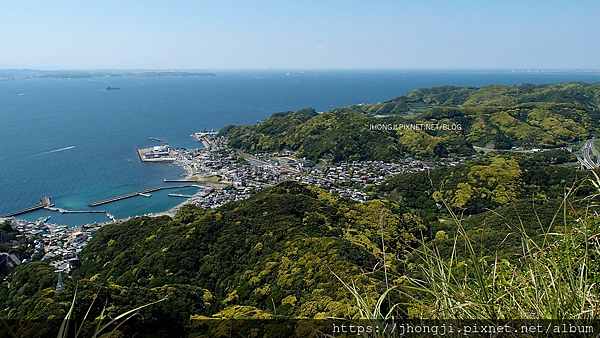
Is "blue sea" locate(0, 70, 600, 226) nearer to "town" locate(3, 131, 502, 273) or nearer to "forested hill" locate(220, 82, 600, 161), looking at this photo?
"town" locate(3, 131, 502, 273)

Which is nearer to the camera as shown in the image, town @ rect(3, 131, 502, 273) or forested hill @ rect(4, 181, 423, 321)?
forested hill @ rect(4, 181, 423, 321)

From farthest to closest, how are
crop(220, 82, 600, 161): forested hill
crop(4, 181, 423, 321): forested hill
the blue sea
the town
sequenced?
crop(220, 82, 600, 161): forested hill → the blue sea → the town → crop(4, 181, 423, 321): forested hill

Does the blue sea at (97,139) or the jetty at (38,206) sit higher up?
the blue sea at (97,139)

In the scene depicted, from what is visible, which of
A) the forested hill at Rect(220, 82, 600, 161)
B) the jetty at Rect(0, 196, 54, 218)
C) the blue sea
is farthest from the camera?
the forested hill at Rect(220, 82, 600, 161)

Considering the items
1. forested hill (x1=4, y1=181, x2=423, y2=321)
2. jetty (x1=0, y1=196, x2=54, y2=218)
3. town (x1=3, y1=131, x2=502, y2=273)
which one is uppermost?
forested hill (x1=4, y1=181, x2=423, y2=321)

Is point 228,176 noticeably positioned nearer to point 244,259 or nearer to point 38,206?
point 38,206

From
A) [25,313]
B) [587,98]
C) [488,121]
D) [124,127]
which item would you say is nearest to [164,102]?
[124,127]

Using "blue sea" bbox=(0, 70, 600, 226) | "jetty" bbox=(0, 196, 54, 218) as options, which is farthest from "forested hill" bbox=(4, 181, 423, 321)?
"jetty" bbox=(0, 196, 54, 218)

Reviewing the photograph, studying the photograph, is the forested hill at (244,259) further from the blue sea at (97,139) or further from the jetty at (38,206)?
the jetty at (38,206)

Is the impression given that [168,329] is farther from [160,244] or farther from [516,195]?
[516,195]

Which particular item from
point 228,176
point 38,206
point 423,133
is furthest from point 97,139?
point 423,133

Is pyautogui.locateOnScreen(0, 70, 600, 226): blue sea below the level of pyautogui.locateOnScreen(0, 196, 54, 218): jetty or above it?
above

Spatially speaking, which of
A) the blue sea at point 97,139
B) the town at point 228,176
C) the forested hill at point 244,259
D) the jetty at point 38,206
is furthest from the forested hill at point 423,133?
the jetty at point 38,206
